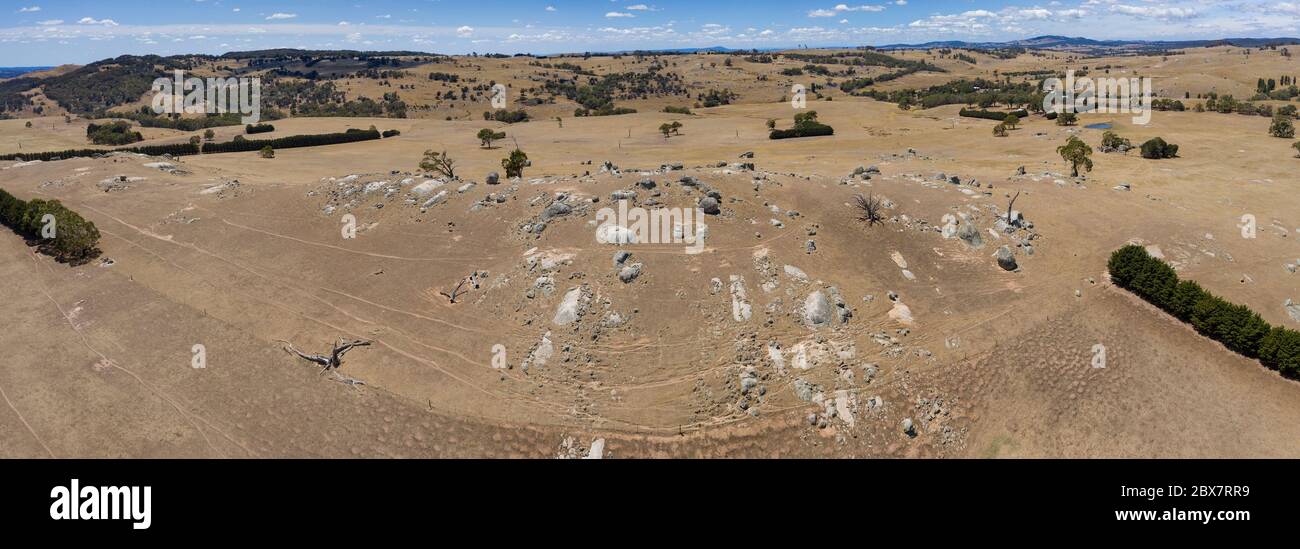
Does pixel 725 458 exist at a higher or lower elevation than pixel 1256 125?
lower

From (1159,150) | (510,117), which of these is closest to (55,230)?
(510,117)

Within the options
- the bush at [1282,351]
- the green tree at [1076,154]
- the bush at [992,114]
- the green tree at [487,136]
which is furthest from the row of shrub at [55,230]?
the bush at [992,114]

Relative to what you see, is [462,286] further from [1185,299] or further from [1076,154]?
[1076,154]

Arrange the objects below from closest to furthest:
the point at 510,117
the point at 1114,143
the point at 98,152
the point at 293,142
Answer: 1. the point at 1114,143
2. the point at 98,152
3. the point at 293,142
4. the point at 510,117
